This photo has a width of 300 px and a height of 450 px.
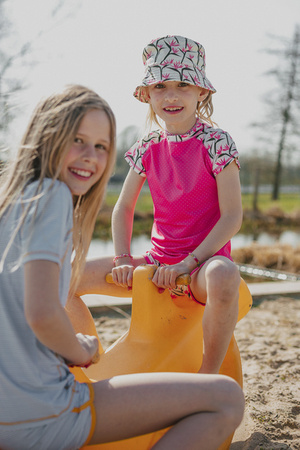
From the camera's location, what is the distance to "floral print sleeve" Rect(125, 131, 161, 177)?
2232mm

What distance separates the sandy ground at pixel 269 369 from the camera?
191 centimetres

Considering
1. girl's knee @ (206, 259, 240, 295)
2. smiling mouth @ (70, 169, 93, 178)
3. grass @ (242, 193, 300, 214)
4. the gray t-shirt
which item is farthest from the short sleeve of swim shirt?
grass @ (242, 193, 300, 214)

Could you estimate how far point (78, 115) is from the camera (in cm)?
124

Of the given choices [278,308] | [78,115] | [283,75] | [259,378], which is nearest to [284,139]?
[283,75]

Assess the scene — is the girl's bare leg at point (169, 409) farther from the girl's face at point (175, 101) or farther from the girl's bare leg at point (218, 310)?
the girl's face at point (175, 101)

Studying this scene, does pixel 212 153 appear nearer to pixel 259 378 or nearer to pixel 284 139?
pixel 259 378

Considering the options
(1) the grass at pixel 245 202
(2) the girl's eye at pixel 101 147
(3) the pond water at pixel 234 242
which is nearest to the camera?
(2) the girl's eye at pixel 101 147

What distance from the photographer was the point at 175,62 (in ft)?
6.80

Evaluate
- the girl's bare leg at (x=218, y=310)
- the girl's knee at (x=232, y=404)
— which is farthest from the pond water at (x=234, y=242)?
the girl's knee at (x=232, y=404)

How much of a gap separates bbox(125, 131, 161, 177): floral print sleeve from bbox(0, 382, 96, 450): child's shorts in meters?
1.25

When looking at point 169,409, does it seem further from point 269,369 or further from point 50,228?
point 269,369

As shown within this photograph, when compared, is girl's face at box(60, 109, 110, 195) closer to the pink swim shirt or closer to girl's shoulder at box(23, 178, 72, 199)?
girl's shoulder at box(23, 178, 72, 199)

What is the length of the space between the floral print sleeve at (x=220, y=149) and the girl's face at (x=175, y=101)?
128 mm

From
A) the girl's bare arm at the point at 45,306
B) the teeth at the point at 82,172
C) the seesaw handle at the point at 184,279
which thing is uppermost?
the teeth at the point at 82,172
